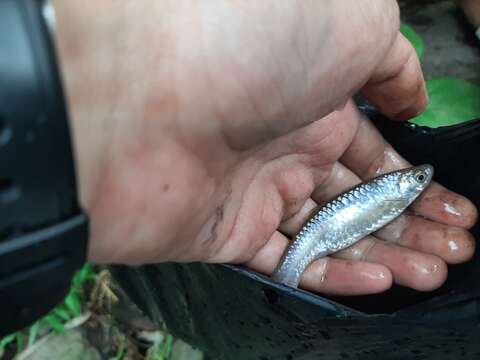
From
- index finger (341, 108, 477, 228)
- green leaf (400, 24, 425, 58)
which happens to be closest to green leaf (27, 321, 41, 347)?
index finger (341, 108, 477, 228)

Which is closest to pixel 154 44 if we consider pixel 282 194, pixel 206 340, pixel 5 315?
pixel 5 315

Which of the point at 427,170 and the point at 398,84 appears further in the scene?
the point at 427,170

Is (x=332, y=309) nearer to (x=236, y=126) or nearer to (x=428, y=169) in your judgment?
(x=236, y=126)

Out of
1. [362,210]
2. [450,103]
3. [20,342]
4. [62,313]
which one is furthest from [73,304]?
[450,103]

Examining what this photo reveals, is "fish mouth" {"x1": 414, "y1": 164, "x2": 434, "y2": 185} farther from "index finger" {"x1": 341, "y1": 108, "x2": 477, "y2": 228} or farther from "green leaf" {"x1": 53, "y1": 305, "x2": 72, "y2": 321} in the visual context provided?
"green leaf" {"x1": 53, "y1": 305, "x2": 72, "y2": 321}

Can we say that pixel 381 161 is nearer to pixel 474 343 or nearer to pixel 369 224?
pixel 369 224

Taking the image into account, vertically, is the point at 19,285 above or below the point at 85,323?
above

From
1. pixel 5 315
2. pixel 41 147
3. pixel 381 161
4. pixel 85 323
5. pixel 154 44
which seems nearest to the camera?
pixel 41 147
